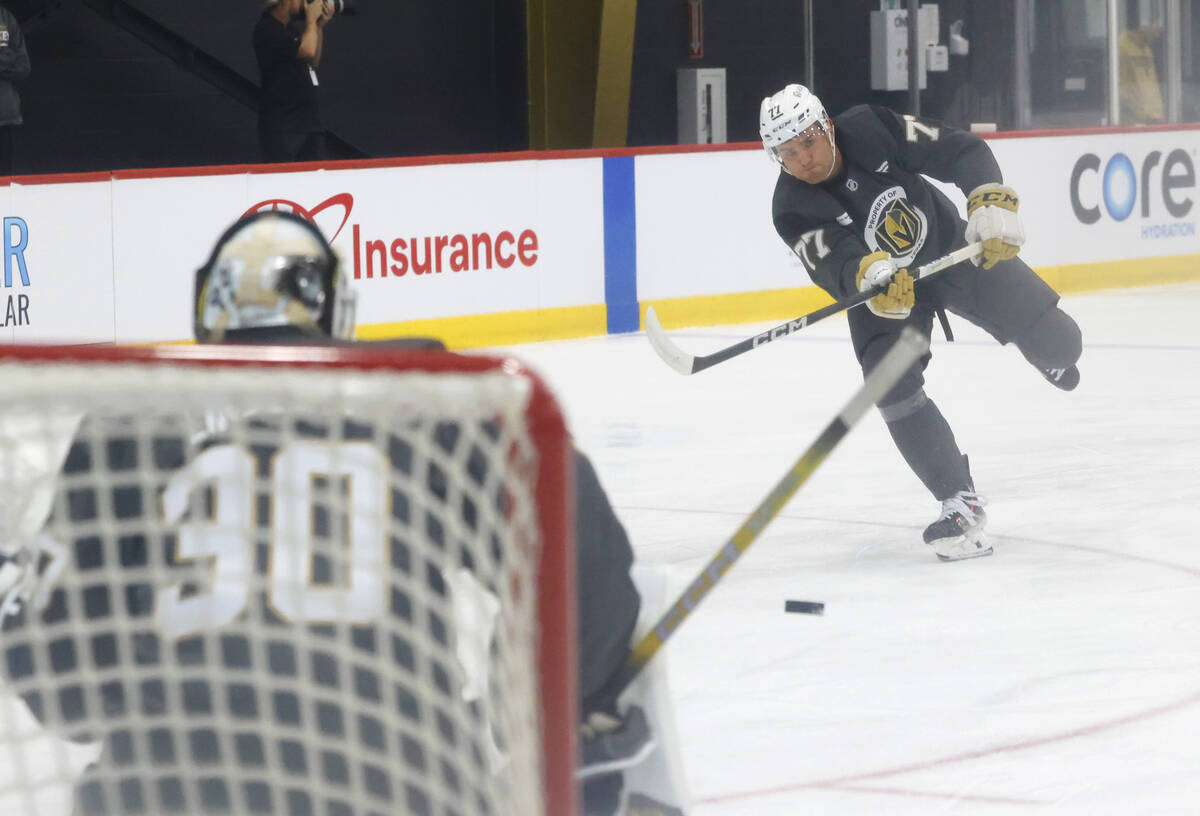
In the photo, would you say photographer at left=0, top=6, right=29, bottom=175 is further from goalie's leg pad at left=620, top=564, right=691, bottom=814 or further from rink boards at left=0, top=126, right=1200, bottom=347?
goalie's leg pad at left=620, top=564, right=691, bottom=814

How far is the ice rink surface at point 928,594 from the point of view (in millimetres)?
2791

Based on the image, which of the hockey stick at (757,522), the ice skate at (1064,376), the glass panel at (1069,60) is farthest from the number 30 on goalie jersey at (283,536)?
the glass panel at (1069,60)

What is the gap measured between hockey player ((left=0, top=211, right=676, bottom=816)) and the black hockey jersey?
8.66ft

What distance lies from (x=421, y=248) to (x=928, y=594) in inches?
174

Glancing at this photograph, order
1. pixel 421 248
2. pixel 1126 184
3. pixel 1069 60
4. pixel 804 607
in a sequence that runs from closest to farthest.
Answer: pixel 804 607
pixel 421 248
pixel 1126 184
pixel 1069 60

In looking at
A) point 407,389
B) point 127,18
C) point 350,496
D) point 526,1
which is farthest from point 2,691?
point 526,1

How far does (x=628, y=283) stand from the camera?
867 cm

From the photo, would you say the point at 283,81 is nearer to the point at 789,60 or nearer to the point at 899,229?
the point at 899,229

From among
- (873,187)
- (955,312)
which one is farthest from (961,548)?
(873,187)

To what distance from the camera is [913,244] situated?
14.7 feet

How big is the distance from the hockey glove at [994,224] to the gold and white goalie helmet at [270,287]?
258cm

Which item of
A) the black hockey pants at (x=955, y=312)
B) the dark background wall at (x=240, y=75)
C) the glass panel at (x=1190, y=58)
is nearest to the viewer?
the black hockey pants at (x=955, y=312)

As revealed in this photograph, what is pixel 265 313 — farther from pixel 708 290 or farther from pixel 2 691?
pixel 708 290

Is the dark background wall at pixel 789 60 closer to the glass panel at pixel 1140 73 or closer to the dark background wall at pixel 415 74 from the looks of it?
the dark background wall at pixel 415 74
